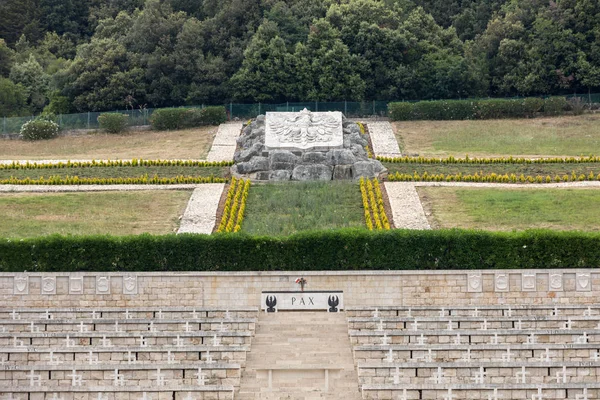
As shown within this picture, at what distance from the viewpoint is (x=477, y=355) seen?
35531 millimetres

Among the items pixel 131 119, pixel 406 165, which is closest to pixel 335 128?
Result: pixel 406 165

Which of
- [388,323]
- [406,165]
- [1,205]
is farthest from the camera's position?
[406,165]

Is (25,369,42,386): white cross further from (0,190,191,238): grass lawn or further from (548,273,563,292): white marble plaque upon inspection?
(548,273,563,292): white marble plaque

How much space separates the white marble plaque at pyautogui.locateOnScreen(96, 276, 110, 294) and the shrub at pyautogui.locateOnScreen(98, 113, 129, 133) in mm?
31504

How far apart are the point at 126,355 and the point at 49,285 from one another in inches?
435

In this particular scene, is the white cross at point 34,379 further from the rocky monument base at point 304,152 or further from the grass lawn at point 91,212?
the rocky monument base at point 304,152

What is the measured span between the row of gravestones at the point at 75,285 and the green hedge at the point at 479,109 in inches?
1359

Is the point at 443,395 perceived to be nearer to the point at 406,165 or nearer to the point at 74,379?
the point at 74,379

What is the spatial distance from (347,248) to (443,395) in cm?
1432

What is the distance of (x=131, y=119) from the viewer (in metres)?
77.9

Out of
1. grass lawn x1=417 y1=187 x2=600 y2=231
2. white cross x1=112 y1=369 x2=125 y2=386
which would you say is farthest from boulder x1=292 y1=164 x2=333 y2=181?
white cross x1=112 y1=369 x2=125 y2=386

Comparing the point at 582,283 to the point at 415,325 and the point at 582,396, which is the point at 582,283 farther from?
the point at 582,396

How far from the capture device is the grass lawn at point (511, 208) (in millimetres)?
53281

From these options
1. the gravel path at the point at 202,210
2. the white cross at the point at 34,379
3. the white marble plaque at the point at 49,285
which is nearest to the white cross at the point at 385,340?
the white cross at the point at 34,379
